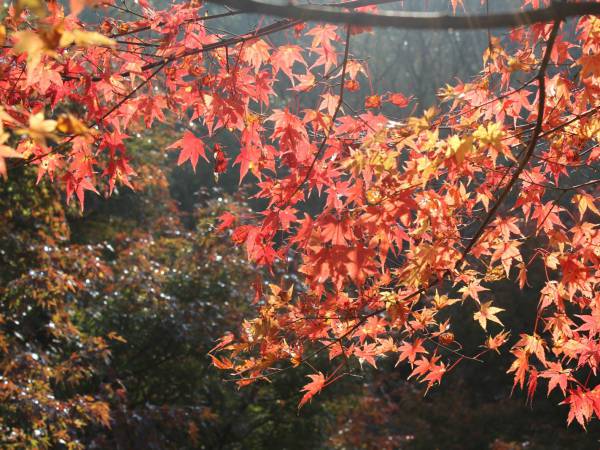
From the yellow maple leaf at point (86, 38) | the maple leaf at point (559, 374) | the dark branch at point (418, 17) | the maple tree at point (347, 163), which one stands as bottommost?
the maple leaf at point (559, 374)

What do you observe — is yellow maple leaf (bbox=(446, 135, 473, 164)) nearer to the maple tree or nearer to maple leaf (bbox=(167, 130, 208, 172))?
the maple tree

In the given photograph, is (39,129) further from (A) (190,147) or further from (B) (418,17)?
(A) (190,147)

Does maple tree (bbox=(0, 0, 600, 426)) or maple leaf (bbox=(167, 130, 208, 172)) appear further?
maple leaf (bbox=(167, 130, 208, 172))

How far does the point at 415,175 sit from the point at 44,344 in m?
3.66

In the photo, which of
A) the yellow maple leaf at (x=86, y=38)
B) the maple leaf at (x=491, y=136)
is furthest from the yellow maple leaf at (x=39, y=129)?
the maple leaf at (x=491, y=136)

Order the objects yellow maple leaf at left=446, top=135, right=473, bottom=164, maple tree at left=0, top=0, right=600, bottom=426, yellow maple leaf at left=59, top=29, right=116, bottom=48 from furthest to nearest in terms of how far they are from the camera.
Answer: maple tree at left=0, top=0, right=600, bottom=426 → yellow maple leaf at left=446, top=135, right=473, bottom=164 → yellow maple leaf at left=59, top=29, right=116, bottom=48

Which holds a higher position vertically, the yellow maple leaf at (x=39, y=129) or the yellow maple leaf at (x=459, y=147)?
the yellow maple leaf at (x=39, y=129)

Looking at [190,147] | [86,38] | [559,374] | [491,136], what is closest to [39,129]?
[86,38]

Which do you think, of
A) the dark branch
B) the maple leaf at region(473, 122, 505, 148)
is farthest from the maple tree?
the dark branch

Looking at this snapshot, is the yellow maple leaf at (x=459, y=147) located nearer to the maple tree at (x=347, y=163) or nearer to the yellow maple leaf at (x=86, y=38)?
the maple tree at (x=347, y=163)

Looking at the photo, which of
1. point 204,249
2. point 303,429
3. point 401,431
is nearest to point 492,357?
point 401,431

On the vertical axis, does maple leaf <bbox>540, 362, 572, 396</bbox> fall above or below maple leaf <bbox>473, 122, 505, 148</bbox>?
below

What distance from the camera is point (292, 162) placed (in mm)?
2166

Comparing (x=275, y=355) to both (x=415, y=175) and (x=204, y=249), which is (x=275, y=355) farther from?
(x=204, y=249)
